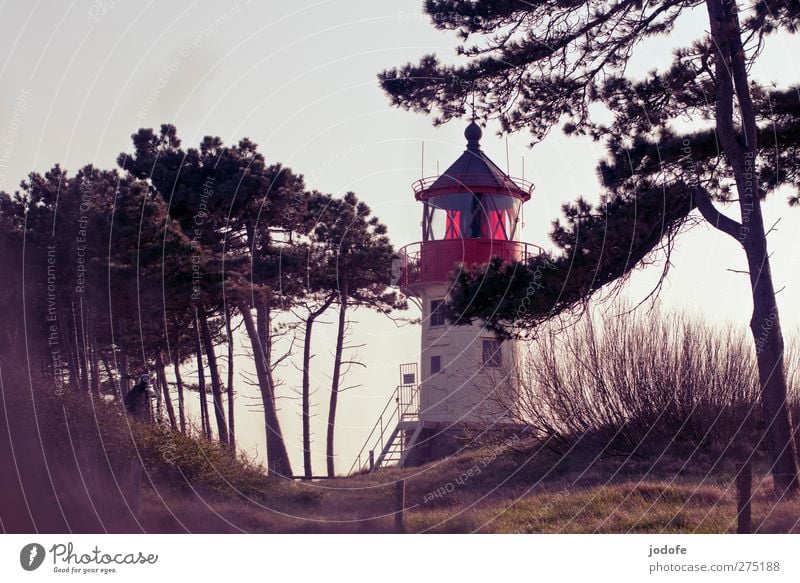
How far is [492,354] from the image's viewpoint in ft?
80.1

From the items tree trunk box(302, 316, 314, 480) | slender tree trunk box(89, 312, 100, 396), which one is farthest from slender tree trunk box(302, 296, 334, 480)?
slender tree trunk box(89, 312, 100, 396)

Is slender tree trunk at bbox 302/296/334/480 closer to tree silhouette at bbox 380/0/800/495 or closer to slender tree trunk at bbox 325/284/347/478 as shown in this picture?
slender tree trunk at bbox 325/284/347/478

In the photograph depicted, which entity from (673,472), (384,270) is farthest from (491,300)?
(384,270)

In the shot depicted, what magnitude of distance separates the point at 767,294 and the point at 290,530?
24.5 ft

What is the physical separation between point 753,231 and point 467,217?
11.5 meters

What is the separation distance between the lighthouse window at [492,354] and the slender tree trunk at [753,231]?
360 inches

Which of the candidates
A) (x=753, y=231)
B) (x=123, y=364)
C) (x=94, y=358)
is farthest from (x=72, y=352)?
(x=753, y=231)

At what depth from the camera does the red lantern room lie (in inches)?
1017

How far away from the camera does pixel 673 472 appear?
1867 cm

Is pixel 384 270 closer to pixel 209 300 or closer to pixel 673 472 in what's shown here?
pixel 209 300

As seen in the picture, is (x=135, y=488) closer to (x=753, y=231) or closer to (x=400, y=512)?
(x=400, y=512)

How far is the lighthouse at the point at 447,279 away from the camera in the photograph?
25656 mm

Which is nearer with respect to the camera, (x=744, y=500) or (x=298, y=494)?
(x=744, y=500)

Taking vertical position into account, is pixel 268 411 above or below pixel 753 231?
below
